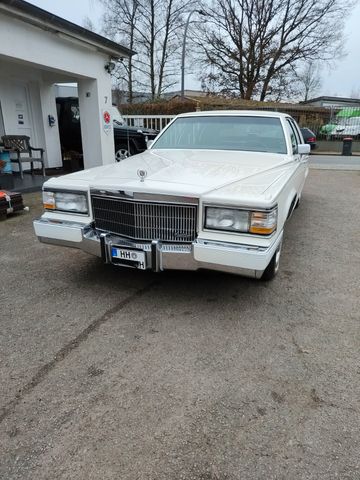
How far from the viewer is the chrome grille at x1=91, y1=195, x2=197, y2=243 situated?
291 centimetres

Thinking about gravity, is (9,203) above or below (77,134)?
below

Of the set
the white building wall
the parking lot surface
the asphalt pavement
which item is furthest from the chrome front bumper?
the asphalt pavement

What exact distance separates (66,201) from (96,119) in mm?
6547

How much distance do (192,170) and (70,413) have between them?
2231 mm

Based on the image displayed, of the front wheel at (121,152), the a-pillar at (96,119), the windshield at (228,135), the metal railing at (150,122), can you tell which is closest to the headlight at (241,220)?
the windshield at (228,135)

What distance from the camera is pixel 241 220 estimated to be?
2.77m

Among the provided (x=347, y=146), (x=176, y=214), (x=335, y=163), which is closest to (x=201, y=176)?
(x=176, y=214)

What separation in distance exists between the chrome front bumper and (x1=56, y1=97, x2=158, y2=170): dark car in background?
851cm

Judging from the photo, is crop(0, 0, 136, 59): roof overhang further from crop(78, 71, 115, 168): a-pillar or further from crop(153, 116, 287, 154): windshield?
crop(153, 116, 287, 154): windshield

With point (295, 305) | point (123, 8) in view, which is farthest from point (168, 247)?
point (123, 8)

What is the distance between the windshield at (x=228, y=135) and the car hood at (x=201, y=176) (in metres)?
0.23

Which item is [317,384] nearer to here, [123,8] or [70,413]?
[70,413]

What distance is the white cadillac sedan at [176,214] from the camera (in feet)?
9.00

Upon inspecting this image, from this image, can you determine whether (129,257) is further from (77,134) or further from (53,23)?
(77,134)
